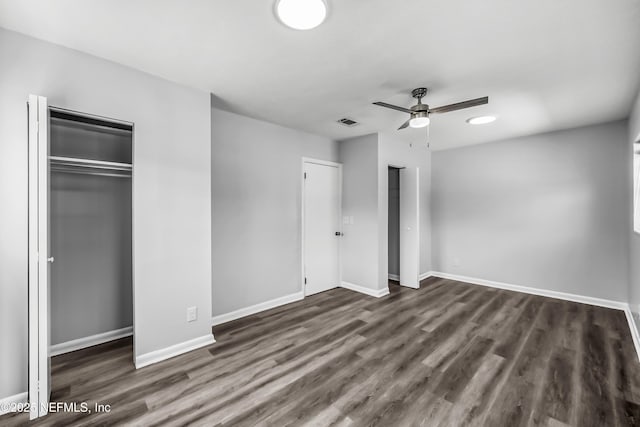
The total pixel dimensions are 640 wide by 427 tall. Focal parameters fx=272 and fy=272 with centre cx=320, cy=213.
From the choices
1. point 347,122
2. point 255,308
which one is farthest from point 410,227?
point 255,308

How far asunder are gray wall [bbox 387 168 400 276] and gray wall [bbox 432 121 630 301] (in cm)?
86

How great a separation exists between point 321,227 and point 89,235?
114 inches

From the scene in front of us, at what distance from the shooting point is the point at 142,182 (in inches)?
92.7

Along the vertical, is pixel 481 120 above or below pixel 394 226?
above

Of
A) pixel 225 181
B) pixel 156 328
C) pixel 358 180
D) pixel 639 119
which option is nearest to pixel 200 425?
pixel 156 328

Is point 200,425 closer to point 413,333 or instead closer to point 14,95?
point 413,333

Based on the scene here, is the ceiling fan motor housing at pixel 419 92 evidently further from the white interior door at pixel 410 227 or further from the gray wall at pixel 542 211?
the gray wall at pixel 542 211

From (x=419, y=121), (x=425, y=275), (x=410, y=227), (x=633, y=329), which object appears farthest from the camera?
(x=425, y=275)

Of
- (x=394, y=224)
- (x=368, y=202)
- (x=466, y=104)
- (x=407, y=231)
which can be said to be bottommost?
(x=407, y=231)

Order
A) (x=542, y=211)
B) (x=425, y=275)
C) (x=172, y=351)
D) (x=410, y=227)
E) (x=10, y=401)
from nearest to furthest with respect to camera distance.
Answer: (x=10, y=401)
(x=172, y=351)
(x=542, y=211)
(x=410, y=227)
(x=425, y=275)

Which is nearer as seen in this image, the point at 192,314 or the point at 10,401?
the point at 10,401

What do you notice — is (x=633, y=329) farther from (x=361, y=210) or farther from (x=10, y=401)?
(x=10, y=401)

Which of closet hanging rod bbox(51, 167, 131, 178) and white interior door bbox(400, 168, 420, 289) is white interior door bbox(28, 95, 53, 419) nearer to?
closet hanging rod bbox(51, 167, 131, 178)

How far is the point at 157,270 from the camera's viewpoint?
2438mm
